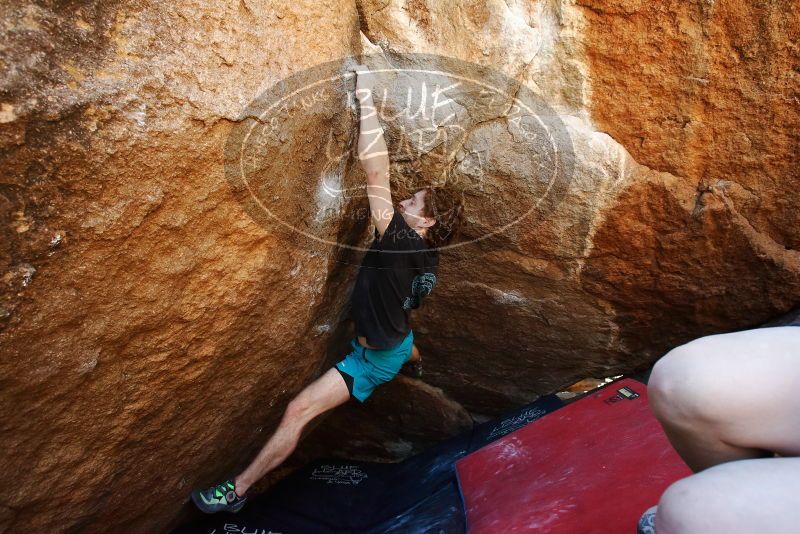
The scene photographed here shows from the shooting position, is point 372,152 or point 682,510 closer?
point 682,510

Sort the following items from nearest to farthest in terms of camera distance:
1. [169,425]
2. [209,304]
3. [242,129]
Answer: [242,129] → [209,304] → [169,425]

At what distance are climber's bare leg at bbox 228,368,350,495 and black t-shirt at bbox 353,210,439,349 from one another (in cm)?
19

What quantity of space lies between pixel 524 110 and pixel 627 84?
0.27m

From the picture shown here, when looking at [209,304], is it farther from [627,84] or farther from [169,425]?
[627,84]

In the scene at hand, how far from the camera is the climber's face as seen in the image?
1883mm

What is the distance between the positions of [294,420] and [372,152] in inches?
34.2

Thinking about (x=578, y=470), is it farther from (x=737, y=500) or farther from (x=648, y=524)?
(x=737, y=500)

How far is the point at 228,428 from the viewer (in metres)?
1.88

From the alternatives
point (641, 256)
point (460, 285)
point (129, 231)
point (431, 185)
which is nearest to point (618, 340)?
point (641, 256)

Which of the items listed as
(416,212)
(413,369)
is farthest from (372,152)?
(413,369)

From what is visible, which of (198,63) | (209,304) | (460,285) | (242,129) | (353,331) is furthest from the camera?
(353,331)

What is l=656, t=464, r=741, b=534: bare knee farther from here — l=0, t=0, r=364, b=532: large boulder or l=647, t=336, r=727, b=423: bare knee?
l=0, t=0, r=364, b=532: large boulder

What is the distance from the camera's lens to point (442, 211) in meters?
1.91

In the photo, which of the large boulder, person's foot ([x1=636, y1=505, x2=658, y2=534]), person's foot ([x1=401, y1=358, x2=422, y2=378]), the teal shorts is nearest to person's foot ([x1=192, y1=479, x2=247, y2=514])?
the large boulder
